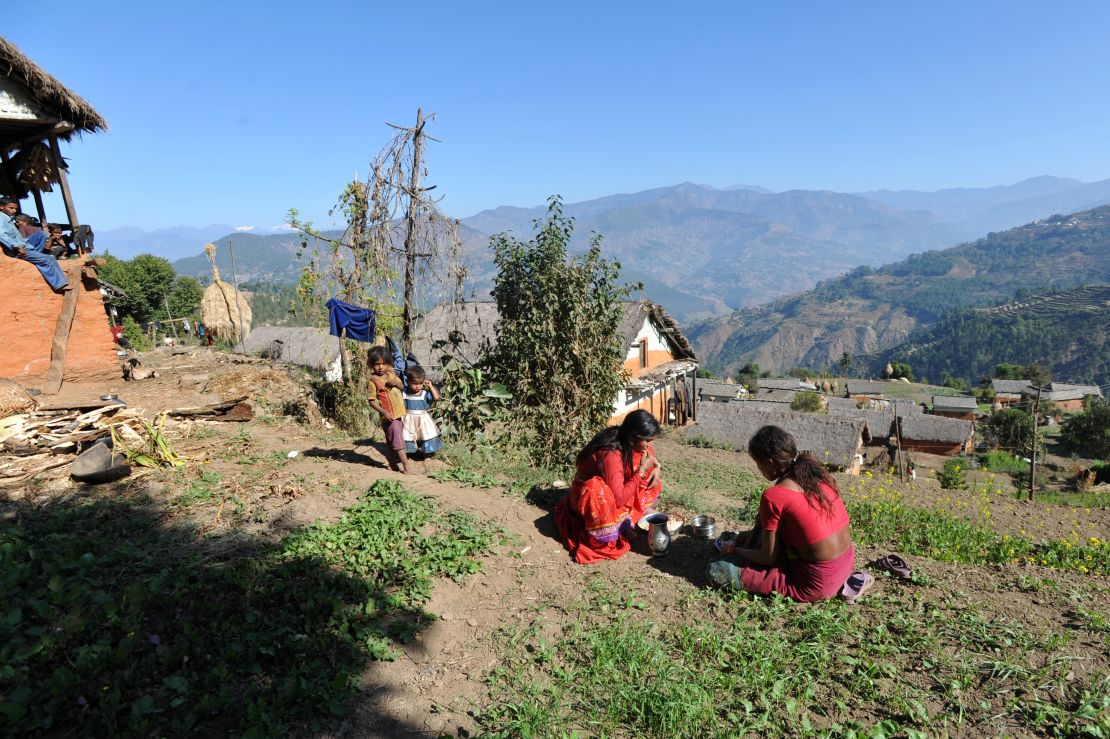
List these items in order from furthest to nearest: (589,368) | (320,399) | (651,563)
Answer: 1. (320,399)
2. (589,368)
3. (651,563)

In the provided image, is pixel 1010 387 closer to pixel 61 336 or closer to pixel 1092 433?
pixel 1092 433

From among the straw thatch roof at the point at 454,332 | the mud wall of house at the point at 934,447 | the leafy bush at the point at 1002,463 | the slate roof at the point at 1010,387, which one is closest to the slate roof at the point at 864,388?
the slate roof at the point at 1010,387

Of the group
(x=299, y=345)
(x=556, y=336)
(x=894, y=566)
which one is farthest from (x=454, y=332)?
Answer: (x=299, y=345)

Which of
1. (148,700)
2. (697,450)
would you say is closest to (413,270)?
(148,700)

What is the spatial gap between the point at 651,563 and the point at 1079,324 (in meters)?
145

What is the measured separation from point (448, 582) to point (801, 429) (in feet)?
67.1

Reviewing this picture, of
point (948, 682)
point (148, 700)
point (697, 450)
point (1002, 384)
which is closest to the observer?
point (148, 700)

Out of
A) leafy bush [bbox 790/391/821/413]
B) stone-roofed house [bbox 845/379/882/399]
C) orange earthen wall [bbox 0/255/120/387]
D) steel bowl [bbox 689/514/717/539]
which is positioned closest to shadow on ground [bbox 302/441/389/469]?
steel bowl [bbox 689/514/717/539]

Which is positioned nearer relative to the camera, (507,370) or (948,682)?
(948,682)

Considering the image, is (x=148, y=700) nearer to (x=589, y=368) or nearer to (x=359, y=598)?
(x=359, y=598)

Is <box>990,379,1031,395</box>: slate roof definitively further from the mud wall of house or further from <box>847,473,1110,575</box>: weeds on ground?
<box>847,473,1110,575</box>: weeds on ground

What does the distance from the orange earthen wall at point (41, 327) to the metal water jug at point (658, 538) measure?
8435 millimetres

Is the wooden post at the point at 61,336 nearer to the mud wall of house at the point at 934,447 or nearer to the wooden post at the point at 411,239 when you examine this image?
the wooden post at the point at 411,239

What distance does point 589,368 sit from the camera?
6891 millimetres
